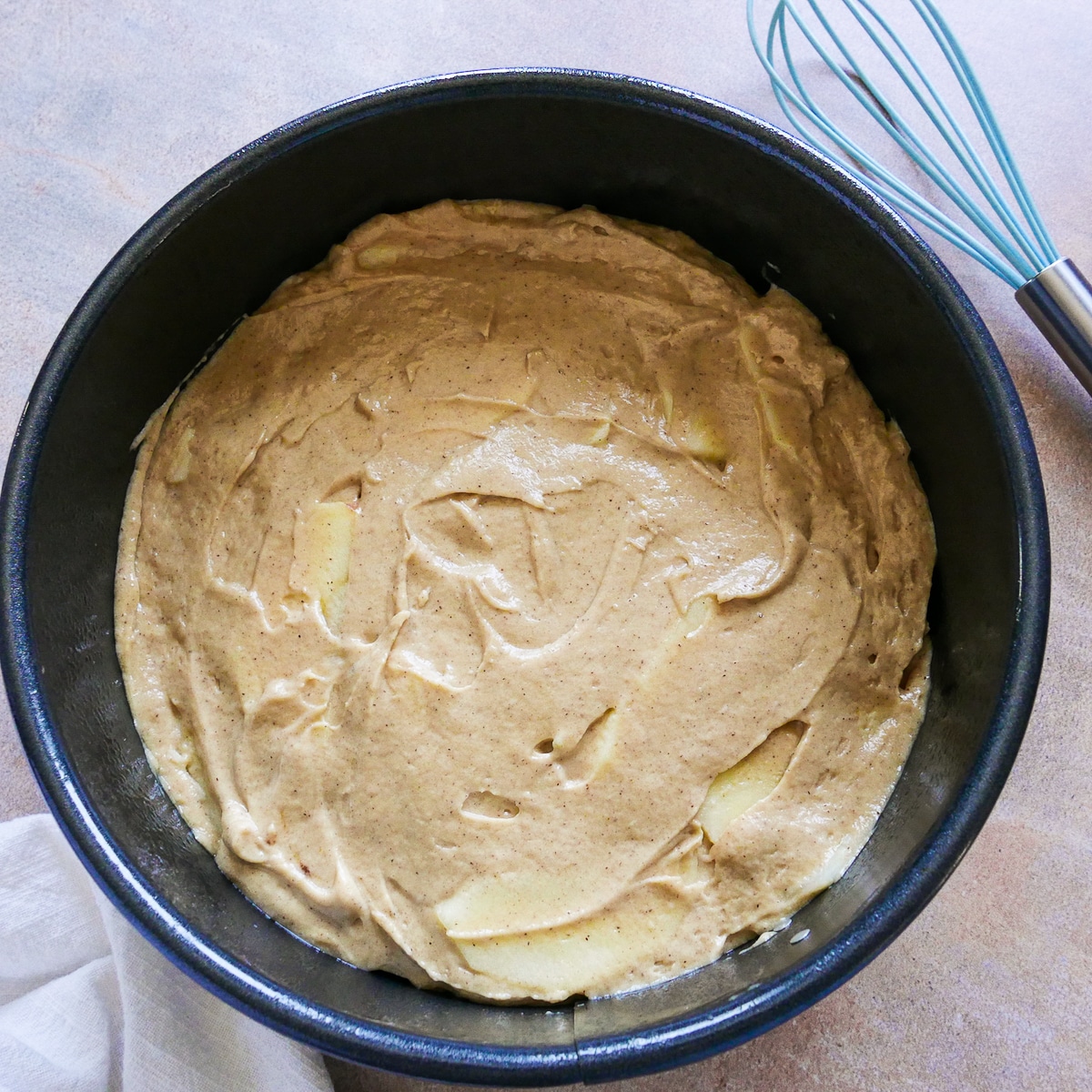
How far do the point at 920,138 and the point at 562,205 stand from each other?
653mm

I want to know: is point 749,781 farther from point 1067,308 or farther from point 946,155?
point 946,155

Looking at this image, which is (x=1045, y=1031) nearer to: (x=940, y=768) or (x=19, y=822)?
(x=940, y=768)

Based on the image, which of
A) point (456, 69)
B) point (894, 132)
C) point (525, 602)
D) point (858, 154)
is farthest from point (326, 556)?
point (894, 132)

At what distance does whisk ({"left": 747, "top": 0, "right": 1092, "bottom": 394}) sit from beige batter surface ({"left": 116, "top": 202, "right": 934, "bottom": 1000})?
30 centimetres

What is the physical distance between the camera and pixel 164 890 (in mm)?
1420

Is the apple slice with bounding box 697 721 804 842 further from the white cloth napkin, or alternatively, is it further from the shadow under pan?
the white cloth napkin

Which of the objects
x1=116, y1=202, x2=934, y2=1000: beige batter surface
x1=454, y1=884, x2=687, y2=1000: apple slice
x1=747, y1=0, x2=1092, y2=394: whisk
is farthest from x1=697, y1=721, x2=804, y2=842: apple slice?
x1=747, y1=0, x2=1092, y2=394: whisk

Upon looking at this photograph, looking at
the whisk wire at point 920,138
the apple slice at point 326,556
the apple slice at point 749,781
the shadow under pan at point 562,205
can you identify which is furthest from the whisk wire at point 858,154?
the apple slice at point 326,556

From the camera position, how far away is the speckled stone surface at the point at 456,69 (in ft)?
5.23

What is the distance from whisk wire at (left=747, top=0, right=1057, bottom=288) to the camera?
5.37ft

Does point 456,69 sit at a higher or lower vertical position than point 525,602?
A: higher

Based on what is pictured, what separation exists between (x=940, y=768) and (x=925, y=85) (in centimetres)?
113

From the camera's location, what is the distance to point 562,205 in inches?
67.7

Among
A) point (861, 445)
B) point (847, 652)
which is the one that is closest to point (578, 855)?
point (847, 652)
